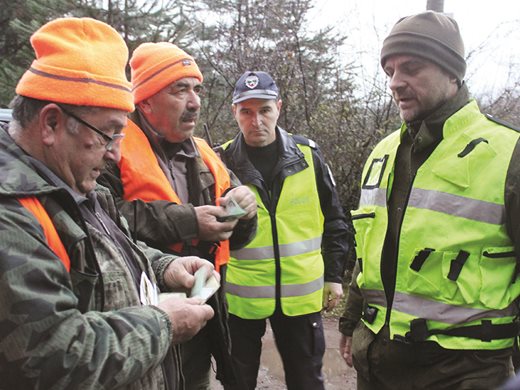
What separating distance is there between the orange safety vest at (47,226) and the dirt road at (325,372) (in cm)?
331

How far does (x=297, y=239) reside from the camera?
338 centimetres

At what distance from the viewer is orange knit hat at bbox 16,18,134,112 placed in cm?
144

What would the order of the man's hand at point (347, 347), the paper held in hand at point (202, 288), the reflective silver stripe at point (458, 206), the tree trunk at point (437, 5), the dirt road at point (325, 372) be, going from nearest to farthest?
1. the paper held in hand at point (202, 288)
2. the reflective silver stripe at point (458, 206)
3. the man's hand at point (347, 347)
4. the dirt road at point (325, 372)
5. the tree trunk at point (437, 5)

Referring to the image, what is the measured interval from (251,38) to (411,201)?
6907mm

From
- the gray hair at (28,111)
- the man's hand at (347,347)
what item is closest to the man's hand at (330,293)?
the man's hand at (347,347)

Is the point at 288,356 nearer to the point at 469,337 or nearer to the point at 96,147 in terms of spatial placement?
the point at 469,337

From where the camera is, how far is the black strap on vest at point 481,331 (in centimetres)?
196

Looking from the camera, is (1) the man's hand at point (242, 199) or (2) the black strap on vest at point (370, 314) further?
(1) the man's hand at point (242, 199)

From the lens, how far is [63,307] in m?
1.25

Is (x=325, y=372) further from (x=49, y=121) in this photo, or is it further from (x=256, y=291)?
(x=49, y=121)

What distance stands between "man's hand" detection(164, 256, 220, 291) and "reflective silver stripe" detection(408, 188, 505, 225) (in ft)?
3.12

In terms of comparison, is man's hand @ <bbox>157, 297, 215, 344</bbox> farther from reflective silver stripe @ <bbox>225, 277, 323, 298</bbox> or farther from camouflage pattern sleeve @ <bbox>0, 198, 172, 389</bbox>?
reflective silver stripe @ <bbox>225, 277, 323, 298</bbox>

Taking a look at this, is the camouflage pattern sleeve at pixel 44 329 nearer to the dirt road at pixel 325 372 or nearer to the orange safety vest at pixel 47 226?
the orange safety vest at pixel 47 226

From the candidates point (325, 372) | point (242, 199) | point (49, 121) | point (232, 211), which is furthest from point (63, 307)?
point (325, 372)
